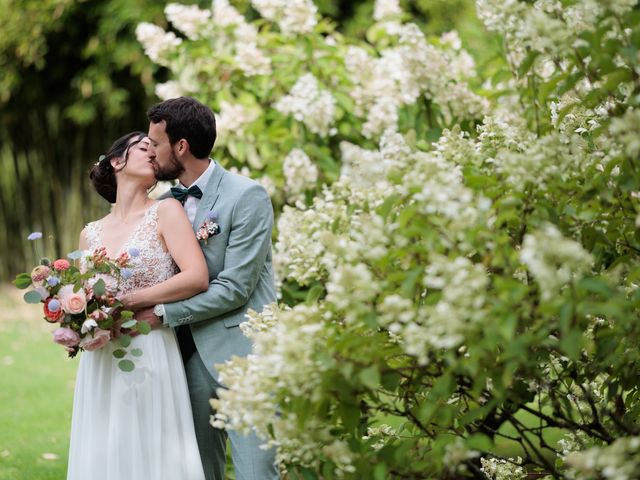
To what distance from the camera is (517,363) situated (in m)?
2.13

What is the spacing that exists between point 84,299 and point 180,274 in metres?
0.32

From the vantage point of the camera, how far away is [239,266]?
3.06m

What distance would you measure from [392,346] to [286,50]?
3282 mm

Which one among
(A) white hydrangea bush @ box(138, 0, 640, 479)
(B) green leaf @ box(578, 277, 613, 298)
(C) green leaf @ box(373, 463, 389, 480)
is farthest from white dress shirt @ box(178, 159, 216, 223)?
(B) green leaf @ box(578, 277, 613, 298)

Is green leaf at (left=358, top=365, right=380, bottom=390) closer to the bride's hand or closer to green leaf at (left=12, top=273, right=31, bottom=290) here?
the bride's hand

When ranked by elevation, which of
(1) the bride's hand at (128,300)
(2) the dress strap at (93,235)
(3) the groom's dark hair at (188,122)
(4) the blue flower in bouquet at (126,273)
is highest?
(3) the groom's dark hair at (188,122)

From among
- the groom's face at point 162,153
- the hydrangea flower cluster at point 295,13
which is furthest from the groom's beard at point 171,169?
the hydrangea flower cluster at point 295,13

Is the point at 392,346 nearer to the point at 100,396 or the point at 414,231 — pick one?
the point at 414,231

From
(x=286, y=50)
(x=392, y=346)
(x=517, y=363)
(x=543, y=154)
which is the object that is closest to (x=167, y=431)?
(x=392, y=346)

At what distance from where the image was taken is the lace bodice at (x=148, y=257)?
3.13 m

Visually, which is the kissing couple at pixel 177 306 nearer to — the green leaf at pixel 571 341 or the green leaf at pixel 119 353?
the green leaf at pixel 119 353

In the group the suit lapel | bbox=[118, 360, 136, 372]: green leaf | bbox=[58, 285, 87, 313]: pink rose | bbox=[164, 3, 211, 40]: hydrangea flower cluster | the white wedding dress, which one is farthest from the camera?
bbox=[164, 3, 211, 40]: hydrangea flower cluster

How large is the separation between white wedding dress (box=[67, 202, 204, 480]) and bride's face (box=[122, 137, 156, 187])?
0.17m

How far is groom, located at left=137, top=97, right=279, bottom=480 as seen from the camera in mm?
3043
